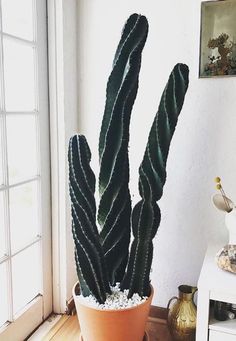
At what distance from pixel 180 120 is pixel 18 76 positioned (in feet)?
2.72

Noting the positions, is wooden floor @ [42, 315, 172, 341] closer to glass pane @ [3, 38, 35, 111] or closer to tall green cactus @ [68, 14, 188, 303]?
tall green cactus @ [68, 14, 188, 303]

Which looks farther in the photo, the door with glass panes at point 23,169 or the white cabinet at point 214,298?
the door with glass panes at point 23,169

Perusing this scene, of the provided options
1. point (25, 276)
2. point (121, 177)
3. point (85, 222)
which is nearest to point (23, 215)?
point (25, 276)

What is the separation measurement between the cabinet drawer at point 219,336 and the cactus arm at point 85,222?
1.55 feet

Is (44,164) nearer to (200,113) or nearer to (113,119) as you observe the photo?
(113,119)

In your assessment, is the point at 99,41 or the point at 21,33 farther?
the point at 99,41

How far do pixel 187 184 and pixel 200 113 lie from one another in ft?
1.23

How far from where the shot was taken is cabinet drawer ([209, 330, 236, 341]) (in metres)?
1.38

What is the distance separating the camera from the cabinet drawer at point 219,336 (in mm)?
1381

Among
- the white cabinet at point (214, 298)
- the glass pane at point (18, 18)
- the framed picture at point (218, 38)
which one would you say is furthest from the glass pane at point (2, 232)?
the framed picture at point (218, 38)

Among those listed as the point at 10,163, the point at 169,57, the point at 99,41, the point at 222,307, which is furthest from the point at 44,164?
the point at 222,307

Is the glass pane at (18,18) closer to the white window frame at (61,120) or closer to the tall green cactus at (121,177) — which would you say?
the white window frame at (61,120)

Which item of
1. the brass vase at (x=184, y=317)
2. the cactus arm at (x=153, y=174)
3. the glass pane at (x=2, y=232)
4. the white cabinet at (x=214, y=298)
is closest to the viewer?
the white cabinet at (x=214, y=298)

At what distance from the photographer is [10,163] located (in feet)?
5.23
